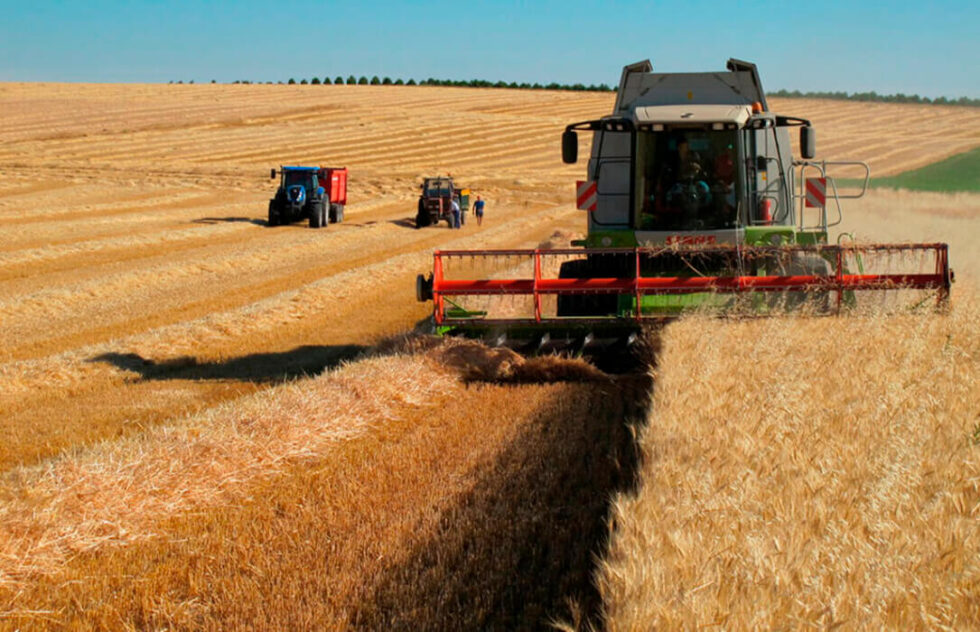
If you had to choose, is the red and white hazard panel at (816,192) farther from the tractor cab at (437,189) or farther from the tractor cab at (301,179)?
the tractor cab at (437,189)

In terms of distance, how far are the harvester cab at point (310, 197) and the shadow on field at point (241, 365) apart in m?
17.1

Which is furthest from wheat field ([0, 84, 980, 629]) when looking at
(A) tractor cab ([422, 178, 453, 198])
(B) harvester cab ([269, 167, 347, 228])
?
(A) tractor cab ([422, 178, 453, 198])

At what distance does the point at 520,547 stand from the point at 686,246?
5.30 meters

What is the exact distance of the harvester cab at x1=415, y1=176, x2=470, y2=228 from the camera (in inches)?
1166

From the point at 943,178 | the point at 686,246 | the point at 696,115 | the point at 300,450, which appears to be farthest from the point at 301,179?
the point at 943,178

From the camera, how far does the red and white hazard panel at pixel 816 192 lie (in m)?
9.88

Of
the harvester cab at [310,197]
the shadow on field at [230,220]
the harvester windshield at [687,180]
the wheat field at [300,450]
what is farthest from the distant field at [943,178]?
the harvester windshield at [687,180]

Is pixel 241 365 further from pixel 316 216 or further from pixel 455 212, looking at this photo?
pixel 455 212

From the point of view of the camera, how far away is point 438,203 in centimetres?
2975

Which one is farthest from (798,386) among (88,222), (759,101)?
(88,222)

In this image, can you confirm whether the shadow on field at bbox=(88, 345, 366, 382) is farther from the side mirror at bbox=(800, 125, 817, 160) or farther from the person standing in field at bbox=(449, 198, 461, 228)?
the person standing in field at bbox=(449, 198, 461, 228)

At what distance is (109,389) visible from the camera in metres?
9.16

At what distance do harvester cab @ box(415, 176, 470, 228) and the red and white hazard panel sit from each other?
20.2 m

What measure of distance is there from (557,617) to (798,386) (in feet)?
9.03
